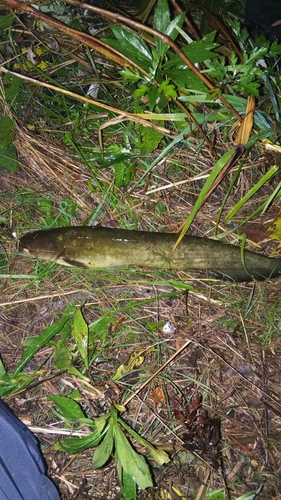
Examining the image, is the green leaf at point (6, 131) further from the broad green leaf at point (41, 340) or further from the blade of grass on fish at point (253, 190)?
the blade of grass on fish at point (253, 190)

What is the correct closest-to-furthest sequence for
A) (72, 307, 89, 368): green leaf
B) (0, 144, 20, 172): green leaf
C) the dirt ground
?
the dirt ground
(72, 307, 89, 368): green leaf
(0, 144, 20, 172): green leaf

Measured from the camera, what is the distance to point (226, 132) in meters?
2.49

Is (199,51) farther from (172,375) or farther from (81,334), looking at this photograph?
(172,375)

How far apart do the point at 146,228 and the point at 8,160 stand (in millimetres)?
1024

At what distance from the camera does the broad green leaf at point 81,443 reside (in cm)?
197

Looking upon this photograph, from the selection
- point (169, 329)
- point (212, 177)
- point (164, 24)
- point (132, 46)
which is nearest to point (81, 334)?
point (169, 329)

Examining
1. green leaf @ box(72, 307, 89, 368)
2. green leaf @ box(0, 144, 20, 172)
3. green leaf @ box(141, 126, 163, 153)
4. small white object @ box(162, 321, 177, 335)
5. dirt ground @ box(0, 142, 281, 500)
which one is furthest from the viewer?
green leaf @ box(0, 144, 20, 172)

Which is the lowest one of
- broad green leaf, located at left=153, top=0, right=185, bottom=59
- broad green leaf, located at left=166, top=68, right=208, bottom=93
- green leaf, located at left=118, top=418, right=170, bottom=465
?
green leaf, located at left=118, top=418, right=170, bottom=465

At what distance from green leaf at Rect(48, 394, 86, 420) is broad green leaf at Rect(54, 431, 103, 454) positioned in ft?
0.37

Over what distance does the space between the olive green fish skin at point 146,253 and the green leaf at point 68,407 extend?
2.52 feet

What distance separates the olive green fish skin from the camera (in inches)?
92.6

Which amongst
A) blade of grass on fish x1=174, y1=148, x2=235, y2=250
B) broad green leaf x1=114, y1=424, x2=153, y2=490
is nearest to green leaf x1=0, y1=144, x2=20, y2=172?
blade of grass on fish x1=174, y1=148, x2=235, y2=250

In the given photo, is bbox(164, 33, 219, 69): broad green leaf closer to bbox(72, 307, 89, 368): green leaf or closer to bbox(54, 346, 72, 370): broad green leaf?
bbox(72, 307, 89, 368): green leaf

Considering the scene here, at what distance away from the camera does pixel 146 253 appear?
2355mm
